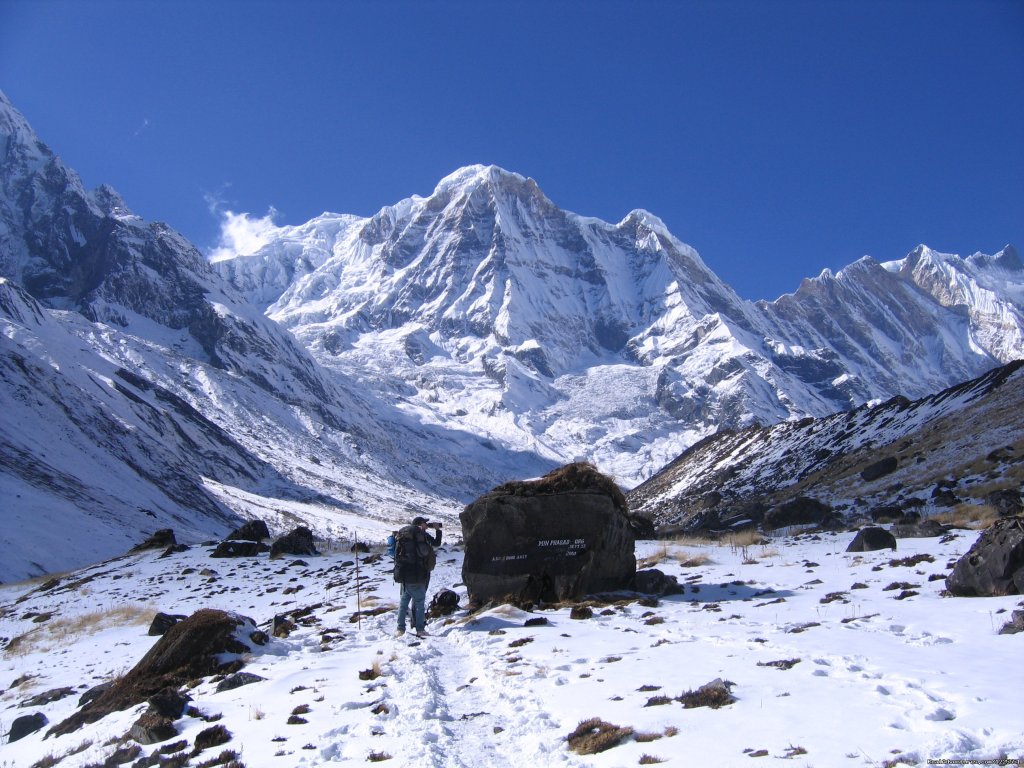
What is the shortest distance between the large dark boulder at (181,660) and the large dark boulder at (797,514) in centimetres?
3121

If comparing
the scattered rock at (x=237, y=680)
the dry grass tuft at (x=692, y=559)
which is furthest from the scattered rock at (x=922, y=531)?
the scattered rock at (x=237, y=680)

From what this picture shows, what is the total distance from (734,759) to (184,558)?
1504 inches

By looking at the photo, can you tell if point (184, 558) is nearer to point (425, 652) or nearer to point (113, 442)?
point (425, 652)

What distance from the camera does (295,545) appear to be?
3994cm

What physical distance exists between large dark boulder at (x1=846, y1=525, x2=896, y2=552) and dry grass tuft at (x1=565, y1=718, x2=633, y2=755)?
15015 mm

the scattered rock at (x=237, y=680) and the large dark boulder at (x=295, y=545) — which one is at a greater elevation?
the large dark boulder at (x=295, y=545)

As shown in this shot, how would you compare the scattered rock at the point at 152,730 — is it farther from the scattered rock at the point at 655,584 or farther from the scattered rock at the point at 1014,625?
the scattered rock at the point at 1014,625

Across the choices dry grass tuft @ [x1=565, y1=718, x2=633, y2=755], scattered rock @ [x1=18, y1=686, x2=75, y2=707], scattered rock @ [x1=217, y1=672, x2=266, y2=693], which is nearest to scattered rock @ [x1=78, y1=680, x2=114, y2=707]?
scattered rock @ [x1=18, y1=686, x2=75, y2=707]

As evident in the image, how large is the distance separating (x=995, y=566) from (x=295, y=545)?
3283cm

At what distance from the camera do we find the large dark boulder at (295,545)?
39.4m

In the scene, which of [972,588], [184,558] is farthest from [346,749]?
[184,558]

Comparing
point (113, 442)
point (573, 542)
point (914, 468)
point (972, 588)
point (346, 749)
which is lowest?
point (346, 749)

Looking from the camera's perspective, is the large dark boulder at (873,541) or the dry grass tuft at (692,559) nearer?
the large dark boulder at (873,541)

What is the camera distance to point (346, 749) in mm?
9867
